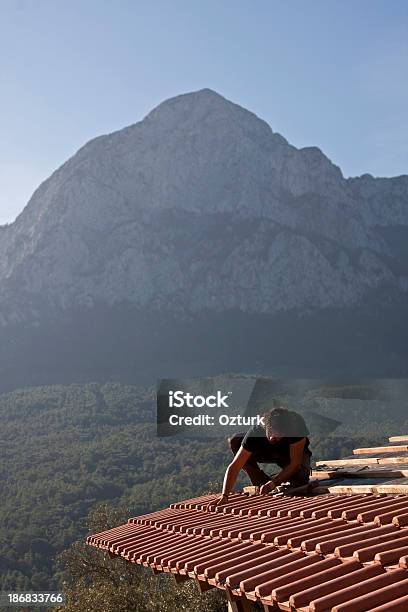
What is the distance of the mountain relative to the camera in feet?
293

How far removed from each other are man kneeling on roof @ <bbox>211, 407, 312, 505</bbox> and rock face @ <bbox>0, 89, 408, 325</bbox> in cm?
8746

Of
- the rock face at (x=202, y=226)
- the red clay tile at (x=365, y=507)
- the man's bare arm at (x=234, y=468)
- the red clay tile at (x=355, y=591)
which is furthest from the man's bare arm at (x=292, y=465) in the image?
the rock face at (x=202, y=226)

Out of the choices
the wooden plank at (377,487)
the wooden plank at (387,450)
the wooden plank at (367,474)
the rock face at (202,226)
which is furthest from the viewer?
the rock face at (202,226)

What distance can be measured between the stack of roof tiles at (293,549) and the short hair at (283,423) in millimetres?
559

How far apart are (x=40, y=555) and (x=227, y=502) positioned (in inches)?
1293

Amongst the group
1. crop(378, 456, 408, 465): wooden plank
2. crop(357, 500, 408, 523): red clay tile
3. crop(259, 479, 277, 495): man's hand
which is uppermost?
crop(357, 500, 408, 523): red clay tile

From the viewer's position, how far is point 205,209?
116m

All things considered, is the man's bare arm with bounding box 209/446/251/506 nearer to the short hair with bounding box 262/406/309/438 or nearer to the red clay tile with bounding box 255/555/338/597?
the short hair with bounding box 262/406/309/438

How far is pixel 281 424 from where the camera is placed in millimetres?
6020

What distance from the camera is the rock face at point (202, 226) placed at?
95500 mm

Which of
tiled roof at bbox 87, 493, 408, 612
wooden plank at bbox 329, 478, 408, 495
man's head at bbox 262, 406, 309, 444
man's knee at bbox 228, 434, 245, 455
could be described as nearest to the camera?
tiled roof at bbox 87, 493, 408, 612

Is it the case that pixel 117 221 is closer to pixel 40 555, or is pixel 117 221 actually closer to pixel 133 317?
pixel 133 317

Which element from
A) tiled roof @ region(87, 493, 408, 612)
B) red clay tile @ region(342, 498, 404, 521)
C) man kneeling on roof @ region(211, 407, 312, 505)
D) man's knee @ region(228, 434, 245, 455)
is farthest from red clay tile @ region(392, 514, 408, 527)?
man's knee @ region(228, 434, 245, 455)

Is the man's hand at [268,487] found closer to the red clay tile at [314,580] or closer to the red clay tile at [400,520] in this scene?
the red clay tile at [400,520]
